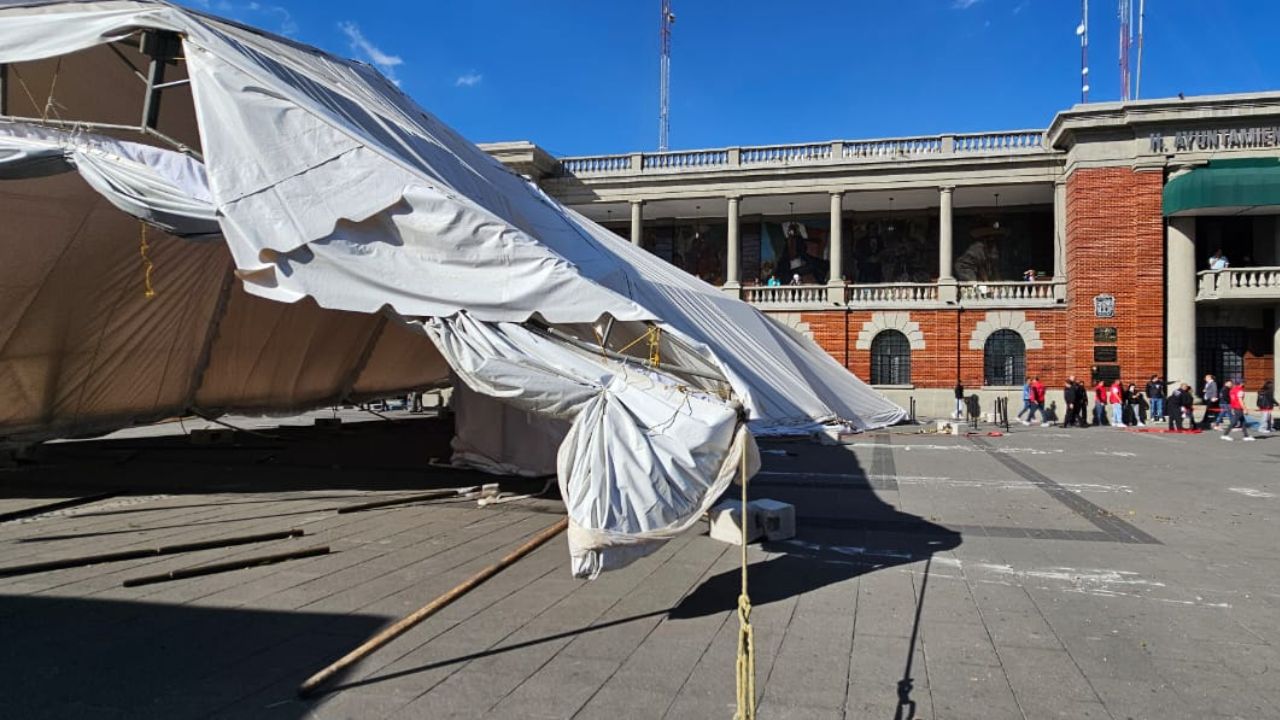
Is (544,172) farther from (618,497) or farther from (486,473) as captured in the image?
(618,497)

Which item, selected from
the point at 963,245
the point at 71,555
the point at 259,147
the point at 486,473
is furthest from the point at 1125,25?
the point at 71,555

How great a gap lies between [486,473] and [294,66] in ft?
19.0

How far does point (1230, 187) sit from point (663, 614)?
28008 mm

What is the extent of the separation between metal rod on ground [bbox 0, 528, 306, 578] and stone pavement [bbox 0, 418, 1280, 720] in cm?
10

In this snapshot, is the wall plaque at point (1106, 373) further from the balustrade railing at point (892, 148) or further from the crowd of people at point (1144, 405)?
the balustrade railing at point (892, 148)

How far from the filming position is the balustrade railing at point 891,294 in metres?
29.5

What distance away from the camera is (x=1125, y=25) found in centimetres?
3197

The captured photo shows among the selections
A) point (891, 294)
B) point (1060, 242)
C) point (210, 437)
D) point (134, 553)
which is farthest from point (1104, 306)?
point (134, 553)

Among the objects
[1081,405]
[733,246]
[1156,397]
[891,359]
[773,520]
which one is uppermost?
[733,246]

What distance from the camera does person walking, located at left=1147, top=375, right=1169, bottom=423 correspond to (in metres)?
24.2

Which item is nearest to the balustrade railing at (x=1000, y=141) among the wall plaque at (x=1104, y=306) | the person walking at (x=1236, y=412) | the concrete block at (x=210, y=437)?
the wall plaque at (x=1104, y=306)

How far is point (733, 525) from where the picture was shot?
7.15 meters

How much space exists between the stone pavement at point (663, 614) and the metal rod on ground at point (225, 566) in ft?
0.28

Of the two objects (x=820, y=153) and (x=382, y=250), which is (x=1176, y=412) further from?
(x=382, y=250)
